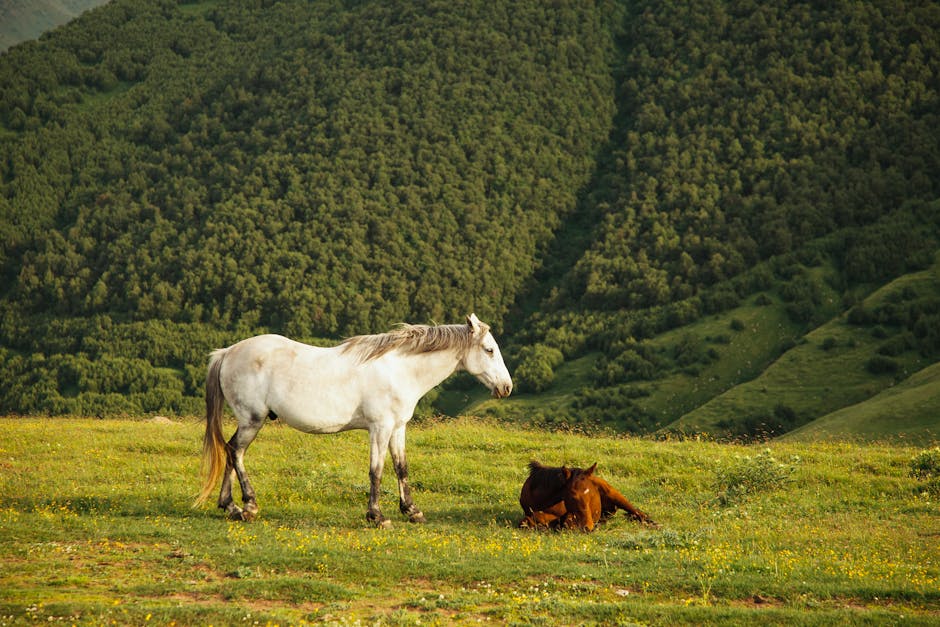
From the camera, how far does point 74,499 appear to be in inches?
526

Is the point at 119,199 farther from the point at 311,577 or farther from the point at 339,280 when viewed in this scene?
the point at 311,577

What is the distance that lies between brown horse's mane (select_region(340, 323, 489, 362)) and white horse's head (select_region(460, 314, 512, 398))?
0.07 meters

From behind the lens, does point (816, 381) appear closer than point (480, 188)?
Yes

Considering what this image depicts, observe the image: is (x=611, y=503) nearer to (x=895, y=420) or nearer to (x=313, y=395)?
(x=313, y=395)

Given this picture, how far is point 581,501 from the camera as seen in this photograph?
12.7 m

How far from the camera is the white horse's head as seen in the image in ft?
44.7

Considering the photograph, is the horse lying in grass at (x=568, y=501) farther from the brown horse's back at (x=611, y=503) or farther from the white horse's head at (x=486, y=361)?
the white horse's head at (x=486, y=361)

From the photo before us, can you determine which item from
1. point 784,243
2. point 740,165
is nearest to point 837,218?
point 784,243

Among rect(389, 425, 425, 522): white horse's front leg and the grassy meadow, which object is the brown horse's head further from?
rect(389, 425, 425, 522): white horse's front leg

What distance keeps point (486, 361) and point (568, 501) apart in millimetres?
2581

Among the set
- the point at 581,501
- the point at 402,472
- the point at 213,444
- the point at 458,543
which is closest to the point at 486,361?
the point at 402,472

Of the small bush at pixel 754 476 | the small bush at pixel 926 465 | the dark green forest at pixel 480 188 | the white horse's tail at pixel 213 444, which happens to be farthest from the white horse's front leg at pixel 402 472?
the dark green forest at pixel 480 188

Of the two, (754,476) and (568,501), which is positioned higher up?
(568,501)

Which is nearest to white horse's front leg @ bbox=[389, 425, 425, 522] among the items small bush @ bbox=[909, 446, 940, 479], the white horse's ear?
the white horse's ear
